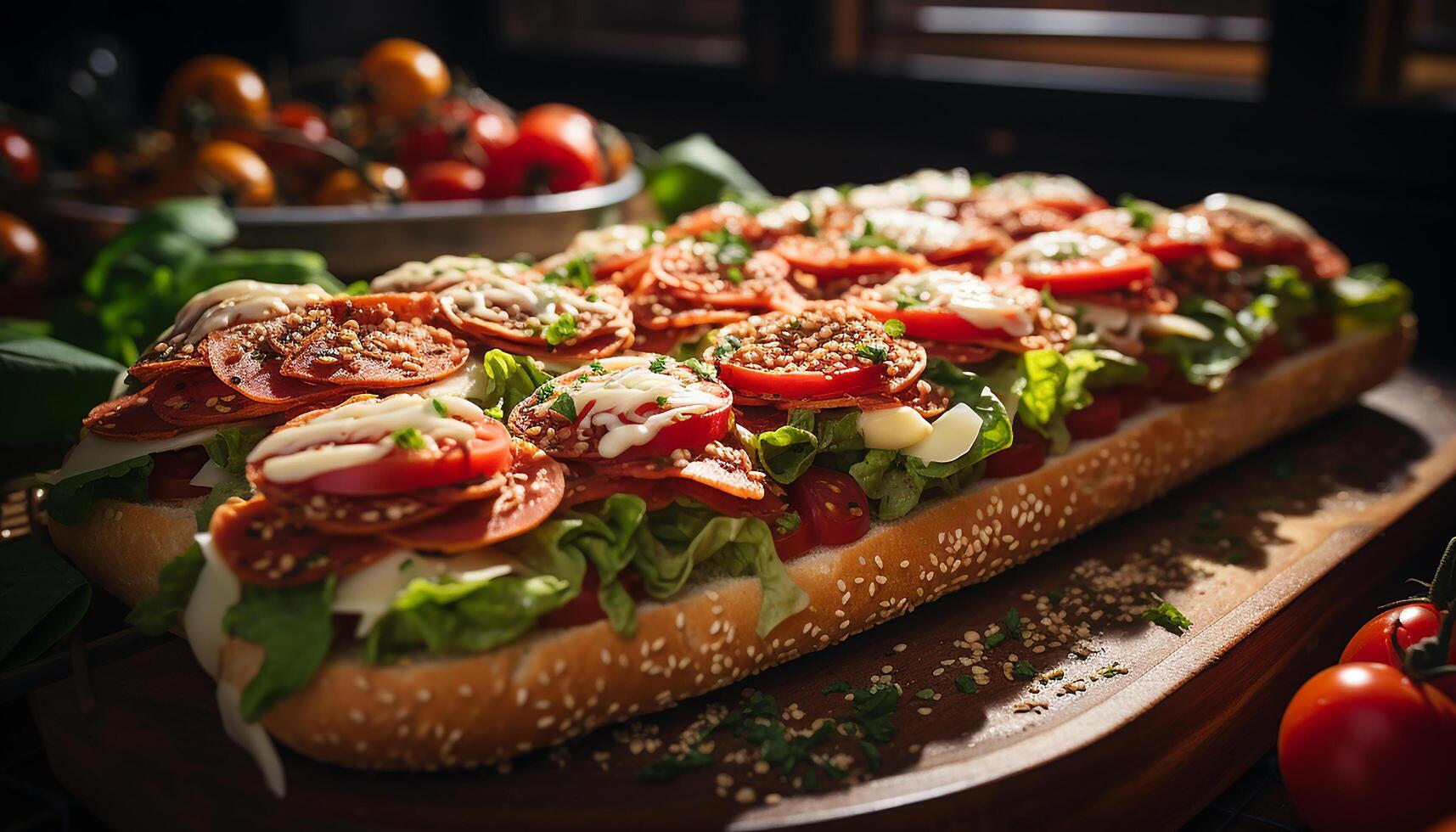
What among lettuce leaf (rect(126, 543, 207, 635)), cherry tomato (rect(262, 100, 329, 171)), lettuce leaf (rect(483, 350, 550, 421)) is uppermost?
cherry tomato (rect(262, 100, 329, 171))

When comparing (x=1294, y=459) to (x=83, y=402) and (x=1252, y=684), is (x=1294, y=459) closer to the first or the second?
(x=1252, y=684)

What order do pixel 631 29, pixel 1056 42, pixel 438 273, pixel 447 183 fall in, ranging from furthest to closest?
pixel 631 29
pixel 1056 42
pixel 447 183
pixel 438 273

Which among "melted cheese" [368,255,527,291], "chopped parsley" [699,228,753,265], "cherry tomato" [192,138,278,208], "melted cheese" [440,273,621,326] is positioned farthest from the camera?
"cherry tomato" [192,138,278,208]

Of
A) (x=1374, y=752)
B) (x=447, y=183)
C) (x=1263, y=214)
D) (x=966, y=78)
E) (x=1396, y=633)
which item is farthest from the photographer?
(x=966, y=78)

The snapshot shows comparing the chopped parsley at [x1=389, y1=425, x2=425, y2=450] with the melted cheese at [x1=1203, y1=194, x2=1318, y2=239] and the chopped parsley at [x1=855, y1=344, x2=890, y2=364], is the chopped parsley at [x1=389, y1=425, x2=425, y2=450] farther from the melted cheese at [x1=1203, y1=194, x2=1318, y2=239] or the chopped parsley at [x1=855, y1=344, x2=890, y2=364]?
the melted cheese at [x1=1203, y1=194, x2=1318, y2=239]

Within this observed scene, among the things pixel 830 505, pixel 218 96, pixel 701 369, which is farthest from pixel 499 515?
pixel 218 96

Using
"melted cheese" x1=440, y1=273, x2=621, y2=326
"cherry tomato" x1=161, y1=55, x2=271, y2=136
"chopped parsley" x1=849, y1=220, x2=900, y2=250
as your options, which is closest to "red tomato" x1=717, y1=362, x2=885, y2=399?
"melted cheese" x1=440, y1=273, x2=621, y2=326

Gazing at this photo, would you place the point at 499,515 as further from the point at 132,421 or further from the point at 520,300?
the point at 132,421
